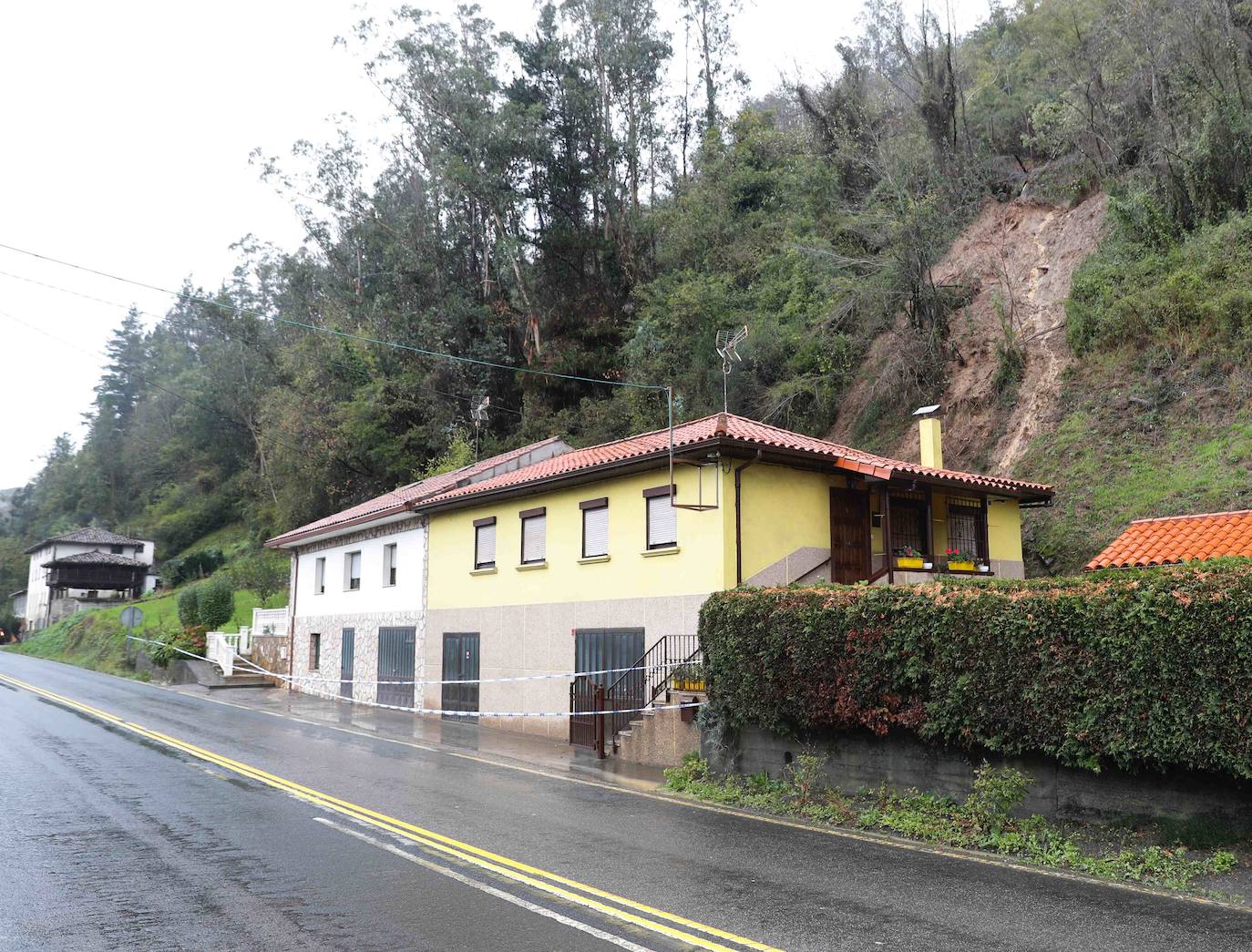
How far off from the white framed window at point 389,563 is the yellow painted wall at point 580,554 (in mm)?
2516

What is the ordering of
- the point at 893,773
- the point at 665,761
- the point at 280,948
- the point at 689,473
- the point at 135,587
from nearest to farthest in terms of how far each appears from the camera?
the point at 280,948, the point at 893,773, the point at 665,761, the point at 689,473, the point at 135,587

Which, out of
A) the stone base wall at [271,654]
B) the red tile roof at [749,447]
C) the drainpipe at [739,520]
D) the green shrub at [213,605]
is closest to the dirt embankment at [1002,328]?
the red tile roof at [749,447]

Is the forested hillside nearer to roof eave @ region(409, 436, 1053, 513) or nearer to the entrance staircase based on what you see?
roof eave @ region(409, 436, 1053, 513)

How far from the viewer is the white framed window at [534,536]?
20547 mm

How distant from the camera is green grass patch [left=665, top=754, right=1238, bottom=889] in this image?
8250 mm

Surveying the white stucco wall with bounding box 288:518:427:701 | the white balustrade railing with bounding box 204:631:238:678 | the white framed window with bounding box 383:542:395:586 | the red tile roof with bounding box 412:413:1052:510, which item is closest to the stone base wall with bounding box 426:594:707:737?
the white stucco wall with bounding box 288:518:427:701

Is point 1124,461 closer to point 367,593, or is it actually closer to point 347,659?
point 367,593

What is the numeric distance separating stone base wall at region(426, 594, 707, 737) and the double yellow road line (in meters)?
7.05

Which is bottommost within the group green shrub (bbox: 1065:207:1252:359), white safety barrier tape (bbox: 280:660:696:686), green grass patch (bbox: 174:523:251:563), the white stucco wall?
white safety barrier tape (bbox: 280:660:696:686)

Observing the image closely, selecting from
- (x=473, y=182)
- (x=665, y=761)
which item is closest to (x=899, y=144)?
(x=473, y=182)

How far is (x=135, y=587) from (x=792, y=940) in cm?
7402

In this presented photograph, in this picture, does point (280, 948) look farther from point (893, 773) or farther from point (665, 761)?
point (665, 761)

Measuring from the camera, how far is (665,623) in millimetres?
17219

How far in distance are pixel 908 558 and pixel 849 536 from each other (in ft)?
3.85
